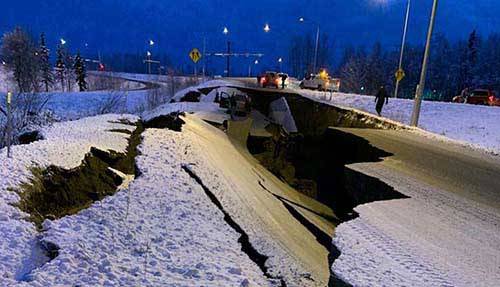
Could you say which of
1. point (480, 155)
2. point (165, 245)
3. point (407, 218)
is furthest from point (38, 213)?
point (480, 155)

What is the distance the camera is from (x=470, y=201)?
694 centimetres

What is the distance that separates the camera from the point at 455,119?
→ 20297mm

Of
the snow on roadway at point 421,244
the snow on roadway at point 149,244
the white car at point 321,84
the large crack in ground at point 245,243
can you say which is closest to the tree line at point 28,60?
the white car at point 321,84

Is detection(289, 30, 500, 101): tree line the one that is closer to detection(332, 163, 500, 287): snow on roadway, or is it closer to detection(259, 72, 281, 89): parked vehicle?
detection(259, 72, 281, 89): parked vehicle

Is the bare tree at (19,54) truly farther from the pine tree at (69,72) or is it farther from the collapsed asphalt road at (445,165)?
the collapsed asphalt road at (445,165)

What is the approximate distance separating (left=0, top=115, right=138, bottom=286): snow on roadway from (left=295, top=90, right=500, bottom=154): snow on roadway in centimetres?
1207

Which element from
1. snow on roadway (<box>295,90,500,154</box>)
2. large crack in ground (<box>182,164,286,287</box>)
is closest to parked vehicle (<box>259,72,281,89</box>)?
snow on roadway (<box>295,90,500,154</box>)

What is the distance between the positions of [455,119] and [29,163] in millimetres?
19920

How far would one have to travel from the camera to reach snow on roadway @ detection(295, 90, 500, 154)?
17.3 meters

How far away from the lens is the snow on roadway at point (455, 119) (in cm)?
1730

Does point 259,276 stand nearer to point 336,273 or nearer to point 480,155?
point 336,273

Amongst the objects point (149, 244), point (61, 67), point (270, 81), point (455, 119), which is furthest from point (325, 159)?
point (61, 67)

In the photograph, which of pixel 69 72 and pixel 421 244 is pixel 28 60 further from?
pixel 421 244

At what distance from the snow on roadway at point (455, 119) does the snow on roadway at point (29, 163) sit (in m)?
12.1
